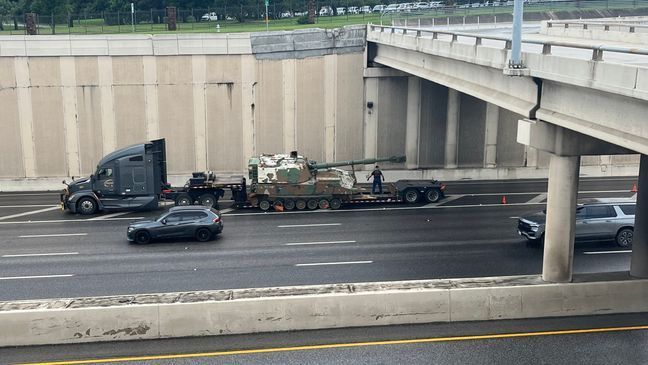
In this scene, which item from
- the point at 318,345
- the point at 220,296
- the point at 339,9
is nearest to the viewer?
the point at 318,345

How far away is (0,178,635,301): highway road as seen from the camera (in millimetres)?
21438

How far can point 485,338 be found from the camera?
53.6 feet

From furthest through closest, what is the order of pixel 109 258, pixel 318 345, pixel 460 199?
pixel 460 199 → pixel 109 258 → pixel 318 345

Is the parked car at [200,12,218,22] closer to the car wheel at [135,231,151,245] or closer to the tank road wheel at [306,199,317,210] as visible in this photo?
the tank road wheel at [306,199,317,210]

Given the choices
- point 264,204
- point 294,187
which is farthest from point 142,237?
point 294,187

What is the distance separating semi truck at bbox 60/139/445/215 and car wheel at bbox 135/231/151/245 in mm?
5807

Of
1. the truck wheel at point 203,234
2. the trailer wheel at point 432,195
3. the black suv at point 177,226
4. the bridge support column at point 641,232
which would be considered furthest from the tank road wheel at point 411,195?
the bridge support column at point 641,232

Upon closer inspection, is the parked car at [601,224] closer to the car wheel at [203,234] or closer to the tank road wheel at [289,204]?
the tank road wheel at [289,204]

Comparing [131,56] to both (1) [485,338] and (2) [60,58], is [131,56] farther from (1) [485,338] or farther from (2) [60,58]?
(1) [485,338]

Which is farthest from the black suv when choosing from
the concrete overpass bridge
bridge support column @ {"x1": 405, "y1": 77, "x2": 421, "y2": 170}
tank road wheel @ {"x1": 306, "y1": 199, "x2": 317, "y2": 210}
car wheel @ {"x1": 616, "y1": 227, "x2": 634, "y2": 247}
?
bridge support column @ {"x1": 405, "y1": 77, "x2": 421, "y2": 170}

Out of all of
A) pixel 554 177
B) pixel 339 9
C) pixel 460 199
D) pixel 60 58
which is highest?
pixel 339 9

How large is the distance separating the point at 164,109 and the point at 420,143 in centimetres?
1490

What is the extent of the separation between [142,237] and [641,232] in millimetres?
17403

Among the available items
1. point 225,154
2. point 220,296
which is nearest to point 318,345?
point 220,296
